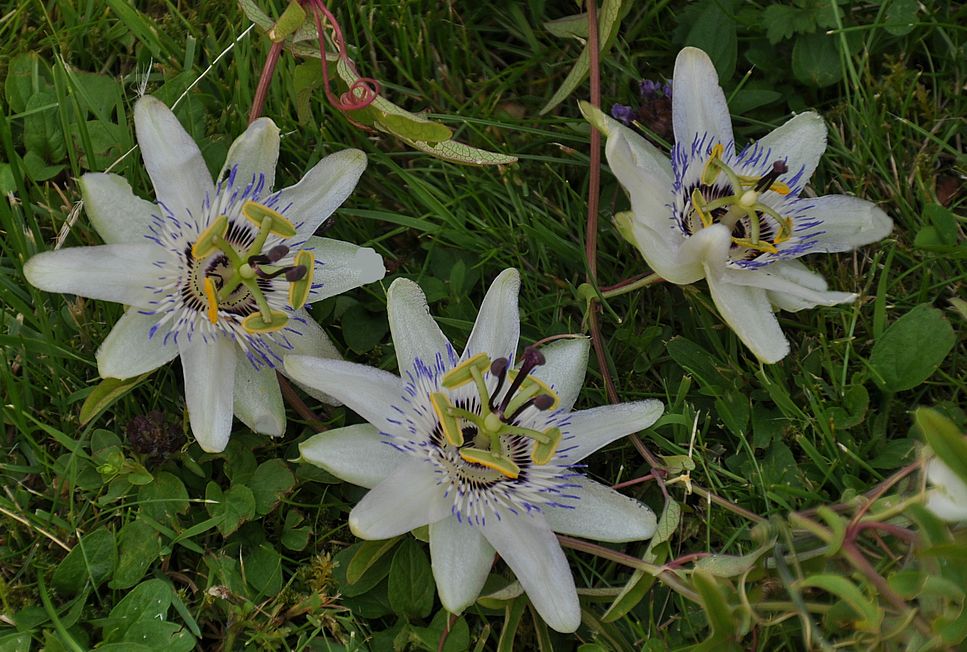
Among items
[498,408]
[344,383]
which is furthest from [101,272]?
[498,408]

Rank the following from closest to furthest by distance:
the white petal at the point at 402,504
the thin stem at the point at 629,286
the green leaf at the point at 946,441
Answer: the green leaf at the point at 946,441, the white petal at the point at 402,504, the thin stem at the point at 629,286

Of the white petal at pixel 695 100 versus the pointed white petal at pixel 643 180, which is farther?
the white petal at pixel 695 100

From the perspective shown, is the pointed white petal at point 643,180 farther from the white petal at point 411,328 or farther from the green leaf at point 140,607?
the green leaf at point 140,607

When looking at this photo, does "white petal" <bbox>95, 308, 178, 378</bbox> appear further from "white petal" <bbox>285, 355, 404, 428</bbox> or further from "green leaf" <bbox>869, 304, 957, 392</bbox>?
"green leaf" <bbox>869, 304, 957, 392</bbox>

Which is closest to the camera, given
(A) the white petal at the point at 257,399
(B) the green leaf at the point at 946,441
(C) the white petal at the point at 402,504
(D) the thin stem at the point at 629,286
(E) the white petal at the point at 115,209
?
(B) the green leaf at the point at 946,441

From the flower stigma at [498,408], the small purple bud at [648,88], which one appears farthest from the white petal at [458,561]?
the small purple bud at [648,88]

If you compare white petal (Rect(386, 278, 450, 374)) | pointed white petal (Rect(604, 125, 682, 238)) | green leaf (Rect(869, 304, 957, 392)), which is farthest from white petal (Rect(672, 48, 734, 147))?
white petal (Rect(386, 278, 450, 374))

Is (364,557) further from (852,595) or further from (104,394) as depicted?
(852,595)
